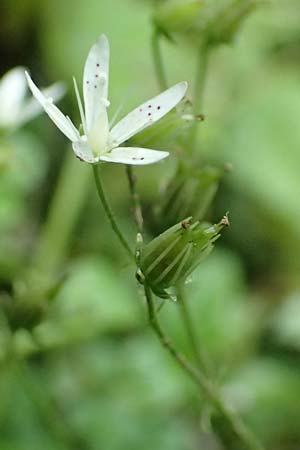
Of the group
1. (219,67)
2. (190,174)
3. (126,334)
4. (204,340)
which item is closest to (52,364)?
(126,334)

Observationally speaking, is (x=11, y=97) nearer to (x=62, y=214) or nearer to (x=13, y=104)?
(x=13, y=104)

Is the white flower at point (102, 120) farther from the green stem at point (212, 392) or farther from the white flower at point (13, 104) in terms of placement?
the white flower at point (13, 104)

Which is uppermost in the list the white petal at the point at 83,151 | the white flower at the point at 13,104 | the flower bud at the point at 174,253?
the white flower at the point at 13,104

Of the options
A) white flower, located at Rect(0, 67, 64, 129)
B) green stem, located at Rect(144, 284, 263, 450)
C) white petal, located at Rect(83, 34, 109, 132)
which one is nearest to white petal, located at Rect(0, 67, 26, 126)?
white flower, located at Rect(0, 67, 64, 129)

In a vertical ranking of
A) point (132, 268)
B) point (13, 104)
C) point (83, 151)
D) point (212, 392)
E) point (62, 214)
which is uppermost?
point (13, 104)

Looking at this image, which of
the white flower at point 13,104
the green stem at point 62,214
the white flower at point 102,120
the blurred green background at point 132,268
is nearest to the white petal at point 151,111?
the white flower at point 102,120

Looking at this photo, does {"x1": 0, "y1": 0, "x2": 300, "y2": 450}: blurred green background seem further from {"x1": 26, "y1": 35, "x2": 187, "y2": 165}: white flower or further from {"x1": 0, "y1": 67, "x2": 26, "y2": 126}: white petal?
{"x1": 26, "y1": 35, "x2": 187, "y2": 165}: white flower

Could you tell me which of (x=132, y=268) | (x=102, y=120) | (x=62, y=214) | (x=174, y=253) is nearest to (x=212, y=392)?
(x=174, y=253)
